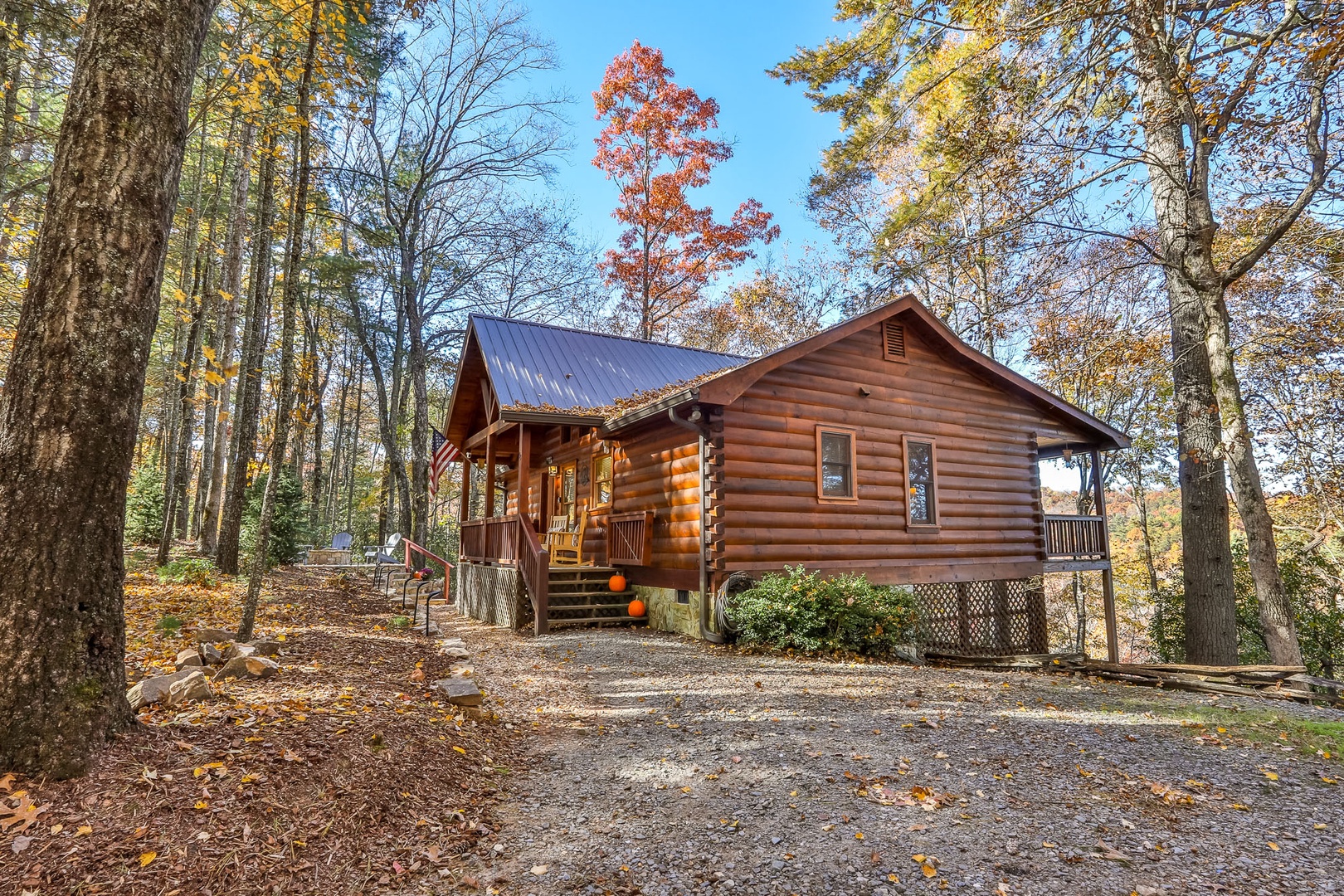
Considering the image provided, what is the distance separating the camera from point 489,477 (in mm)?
13453

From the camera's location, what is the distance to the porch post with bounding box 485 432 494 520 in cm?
1266

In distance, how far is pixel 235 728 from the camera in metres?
3.58

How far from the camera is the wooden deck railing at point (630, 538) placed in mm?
10625

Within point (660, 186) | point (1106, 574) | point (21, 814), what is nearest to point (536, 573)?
point (21, 814)

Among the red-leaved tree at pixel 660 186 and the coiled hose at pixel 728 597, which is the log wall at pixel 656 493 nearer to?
the coiled hose at pixel 728 597

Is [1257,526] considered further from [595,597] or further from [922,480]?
[595,597]

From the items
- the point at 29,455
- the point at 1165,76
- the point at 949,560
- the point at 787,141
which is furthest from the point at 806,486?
the point at 787,141

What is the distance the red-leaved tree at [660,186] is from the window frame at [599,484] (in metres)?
12.6

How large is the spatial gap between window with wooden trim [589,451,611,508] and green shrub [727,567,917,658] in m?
4.43

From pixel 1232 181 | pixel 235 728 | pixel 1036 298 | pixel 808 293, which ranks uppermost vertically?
pixel 808 293

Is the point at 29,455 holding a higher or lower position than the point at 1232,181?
lower

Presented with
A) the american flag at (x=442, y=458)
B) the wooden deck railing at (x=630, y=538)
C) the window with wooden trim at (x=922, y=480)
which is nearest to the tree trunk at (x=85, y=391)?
the wooden deck railing at (x=630, y=538)

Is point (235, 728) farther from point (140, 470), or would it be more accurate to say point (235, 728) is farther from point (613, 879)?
point (140, 470)

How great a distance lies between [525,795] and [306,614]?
21.3 feet
